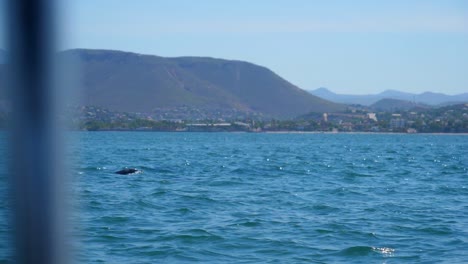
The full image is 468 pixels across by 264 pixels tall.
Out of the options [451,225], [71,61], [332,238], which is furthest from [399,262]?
[71,61]

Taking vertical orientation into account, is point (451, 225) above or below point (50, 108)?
below

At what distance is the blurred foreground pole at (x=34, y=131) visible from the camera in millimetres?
2842

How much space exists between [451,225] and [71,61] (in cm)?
1802

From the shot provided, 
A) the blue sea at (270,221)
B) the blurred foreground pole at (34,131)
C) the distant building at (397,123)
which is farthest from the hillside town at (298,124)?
the blurred foreground pole at (34,131)

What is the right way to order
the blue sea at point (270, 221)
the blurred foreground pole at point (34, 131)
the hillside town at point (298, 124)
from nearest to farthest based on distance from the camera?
the blurred foreground pole at point (34, 131)
the blue sea at point (270, 221)
the hillside town at point (298, 124)

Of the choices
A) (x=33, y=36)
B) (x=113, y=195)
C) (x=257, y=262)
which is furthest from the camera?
(x=113, y=195)

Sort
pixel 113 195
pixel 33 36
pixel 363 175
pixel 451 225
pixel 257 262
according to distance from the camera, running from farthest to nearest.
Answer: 1. pixel 363 175
2. pixel 113 195
3. pixel 451 225
4. pixel 257 262
5. pixel 33 36

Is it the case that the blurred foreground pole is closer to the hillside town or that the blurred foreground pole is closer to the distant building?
the hillside town

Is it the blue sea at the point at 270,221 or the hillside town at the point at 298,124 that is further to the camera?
the hillside town at the point at 298,124

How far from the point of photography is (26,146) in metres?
2.88

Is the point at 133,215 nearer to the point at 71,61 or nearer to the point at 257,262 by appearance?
the point at 257,262

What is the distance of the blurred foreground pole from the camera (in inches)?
112

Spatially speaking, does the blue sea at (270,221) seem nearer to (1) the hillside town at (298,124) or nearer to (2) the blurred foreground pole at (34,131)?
(2) the blurred foreground pole at (34,131)

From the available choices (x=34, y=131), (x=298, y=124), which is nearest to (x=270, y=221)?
(x=34, y=131)
